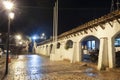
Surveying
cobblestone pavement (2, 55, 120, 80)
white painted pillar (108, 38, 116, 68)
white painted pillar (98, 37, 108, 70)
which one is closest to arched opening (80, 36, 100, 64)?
cobblestone pavement (2, 55, 120, 80)

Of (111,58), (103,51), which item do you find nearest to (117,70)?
(111,58)

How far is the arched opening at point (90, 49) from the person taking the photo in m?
22.7

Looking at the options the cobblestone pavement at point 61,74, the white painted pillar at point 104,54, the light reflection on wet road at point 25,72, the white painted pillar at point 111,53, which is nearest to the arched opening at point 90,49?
the cobblestone pavement at point 61,74

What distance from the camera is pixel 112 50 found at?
16.7 metres

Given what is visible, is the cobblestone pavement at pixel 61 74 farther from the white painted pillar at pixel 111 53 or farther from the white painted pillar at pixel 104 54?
the white painted pillar at pixel 111 53

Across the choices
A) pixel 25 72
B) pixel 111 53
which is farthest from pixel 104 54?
pixel 25 72

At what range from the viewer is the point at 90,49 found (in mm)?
35250

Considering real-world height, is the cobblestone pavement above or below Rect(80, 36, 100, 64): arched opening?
below

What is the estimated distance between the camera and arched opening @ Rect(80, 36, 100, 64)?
74.5 feet

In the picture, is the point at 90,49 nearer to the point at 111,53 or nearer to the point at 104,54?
the point at 104,54

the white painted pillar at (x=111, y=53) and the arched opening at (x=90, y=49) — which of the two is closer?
the white painted pillar at (x=111, y=53)

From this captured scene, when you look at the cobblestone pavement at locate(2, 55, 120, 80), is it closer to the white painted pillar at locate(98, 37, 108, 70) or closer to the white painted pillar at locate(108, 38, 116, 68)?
the white painted pillar at locate(98, 37, 108, 70)

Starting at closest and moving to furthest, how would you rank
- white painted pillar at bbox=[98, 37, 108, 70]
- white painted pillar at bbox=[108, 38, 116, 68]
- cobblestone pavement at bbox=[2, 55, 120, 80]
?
cobblestone pavement at bbox=[2, 55, 120, 80], white painted pillar at bbox=[108, 38, 116, 68], white painted pillar at bbox=[98, 37, 108, 70]

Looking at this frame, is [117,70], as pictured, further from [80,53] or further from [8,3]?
[80,53]
